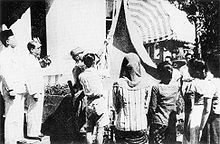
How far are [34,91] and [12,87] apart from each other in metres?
0.35

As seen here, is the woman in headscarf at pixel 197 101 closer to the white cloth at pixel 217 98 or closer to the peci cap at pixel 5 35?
the white cloth at pixel 217 98

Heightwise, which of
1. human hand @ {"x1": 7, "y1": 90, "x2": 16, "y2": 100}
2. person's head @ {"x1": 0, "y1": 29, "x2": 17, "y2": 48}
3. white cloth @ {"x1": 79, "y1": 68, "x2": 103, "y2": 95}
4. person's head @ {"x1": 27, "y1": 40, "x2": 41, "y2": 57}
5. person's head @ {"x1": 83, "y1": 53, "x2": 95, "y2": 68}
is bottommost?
human hand @ {"x1": 7, "y1": 90, "x2": 16, "y2": 100}

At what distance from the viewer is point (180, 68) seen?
6.90 m

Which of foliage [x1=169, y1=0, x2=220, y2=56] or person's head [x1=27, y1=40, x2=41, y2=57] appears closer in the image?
person's head [x1=27, y1=40, x2=41, y2=57]

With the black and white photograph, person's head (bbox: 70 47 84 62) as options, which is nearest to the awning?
the black and white photograph

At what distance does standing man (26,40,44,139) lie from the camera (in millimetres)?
5902

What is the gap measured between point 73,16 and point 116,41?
974 millimetres

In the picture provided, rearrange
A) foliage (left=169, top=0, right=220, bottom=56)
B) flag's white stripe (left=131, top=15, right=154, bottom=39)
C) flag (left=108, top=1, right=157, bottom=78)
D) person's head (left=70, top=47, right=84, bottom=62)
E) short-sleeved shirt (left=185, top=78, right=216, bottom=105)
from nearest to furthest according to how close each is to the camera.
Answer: short-sleeved shirt (left=185, top=78, right=216, bottom=105), person's head (left=70, top=47, right=84, bottom=62), flag (left=108, top=1, right=157, bottom=78), flag's white stripe (left=131, top=15, right=154, bottom=39), foliage (left=169, top=0, right=220, bottom=56)

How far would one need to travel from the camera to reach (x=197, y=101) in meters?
5.62

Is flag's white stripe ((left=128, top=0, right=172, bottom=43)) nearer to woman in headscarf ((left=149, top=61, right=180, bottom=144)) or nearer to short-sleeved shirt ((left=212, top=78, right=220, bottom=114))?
woman in headscarf ((left=149, top=61, right=180, bottom=144))

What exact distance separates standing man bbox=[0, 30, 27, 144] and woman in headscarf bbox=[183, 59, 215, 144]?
2636mm

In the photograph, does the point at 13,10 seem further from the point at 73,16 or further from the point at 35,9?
the point at 73,16

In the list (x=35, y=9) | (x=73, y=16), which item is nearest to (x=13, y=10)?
(x=35, y=9)

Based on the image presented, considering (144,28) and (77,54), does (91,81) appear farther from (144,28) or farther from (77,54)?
(144,28)
